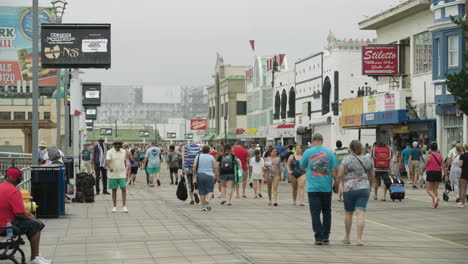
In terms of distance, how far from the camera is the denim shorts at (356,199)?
549 inches

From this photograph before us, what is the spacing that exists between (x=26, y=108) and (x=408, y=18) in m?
57.9

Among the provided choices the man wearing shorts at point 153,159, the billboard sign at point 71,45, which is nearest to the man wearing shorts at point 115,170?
the billboard sign at point 71,45

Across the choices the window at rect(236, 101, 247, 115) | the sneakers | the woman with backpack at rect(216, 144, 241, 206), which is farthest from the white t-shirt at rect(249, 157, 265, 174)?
the window at rect(236, 101, 247, 115)

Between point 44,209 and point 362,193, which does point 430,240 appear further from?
point 44,209

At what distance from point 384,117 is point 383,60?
10.6ft

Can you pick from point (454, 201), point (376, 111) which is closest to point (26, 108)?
point (376, 111)

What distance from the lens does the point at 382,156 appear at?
25000 mm

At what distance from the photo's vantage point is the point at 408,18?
155ft

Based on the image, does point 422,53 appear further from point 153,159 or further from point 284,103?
point 284,103

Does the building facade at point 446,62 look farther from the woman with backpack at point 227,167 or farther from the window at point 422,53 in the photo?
the woman with backpack at point 227,167

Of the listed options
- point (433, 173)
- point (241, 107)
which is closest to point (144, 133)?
point (241, 107)

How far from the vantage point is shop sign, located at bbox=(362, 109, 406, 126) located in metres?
44.9

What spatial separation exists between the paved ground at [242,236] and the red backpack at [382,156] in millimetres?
2475

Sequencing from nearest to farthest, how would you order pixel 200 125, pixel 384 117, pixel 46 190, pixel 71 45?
pixel 46 190 < pixel 71 45 < pixel 384 117 < pixel 200 125
